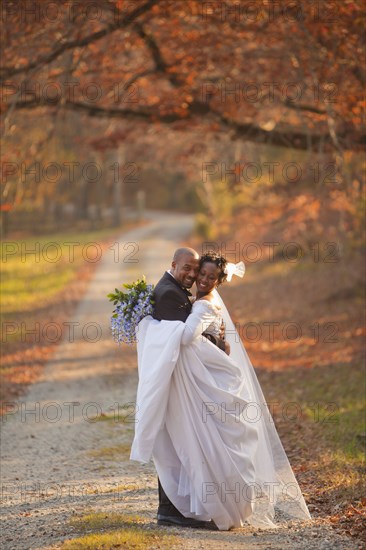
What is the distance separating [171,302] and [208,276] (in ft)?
1.11

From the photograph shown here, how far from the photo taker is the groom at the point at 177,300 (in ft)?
18.8

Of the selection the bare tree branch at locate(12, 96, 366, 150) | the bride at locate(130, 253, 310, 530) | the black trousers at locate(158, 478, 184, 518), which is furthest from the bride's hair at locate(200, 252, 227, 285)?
the bare tree branch at locate(12, 96, 366, 150)

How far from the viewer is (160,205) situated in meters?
68.2

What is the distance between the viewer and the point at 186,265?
5703 mm

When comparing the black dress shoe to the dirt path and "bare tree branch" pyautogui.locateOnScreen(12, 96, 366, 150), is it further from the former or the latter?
"bare tree branch" pyautogui.locateOnScreen(12, 96, 366, 150)

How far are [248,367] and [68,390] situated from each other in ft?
18.0

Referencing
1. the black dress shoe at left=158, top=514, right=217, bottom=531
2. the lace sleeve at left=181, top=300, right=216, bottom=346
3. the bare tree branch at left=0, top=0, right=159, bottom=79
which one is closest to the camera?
the lace sleeve at left=181, top=300, right=216, bottom=346

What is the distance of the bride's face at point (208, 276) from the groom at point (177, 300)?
56 mm

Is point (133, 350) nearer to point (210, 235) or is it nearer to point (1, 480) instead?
point (1, 480)

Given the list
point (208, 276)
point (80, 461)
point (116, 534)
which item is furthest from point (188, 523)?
point (80, 461)

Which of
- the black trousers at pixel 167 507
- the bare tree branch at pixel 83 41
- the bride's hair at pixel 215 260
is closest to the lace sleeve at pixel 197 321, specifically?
the bride's hair at pixel 215 260

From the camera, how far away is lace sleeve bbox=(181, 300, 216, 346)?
558 centimetres

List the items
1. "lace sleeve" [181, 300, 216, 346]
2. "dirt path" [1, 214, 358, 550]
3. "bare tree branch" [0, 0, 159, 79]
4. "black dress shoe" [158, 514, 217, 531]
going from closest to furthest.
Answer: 1. "lace sleeve" [181, 300, 216, 346]
2. "dirt path" [1, 214, 358, 550]
3. "black dress shoe" [158, 514, 217, 531]
4. "bare tree branch" [0, 0, 159, 79]

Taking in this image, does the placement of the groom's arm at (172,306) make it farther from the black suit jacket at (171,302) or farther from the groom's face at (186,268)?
the groom's face at (186,268)
